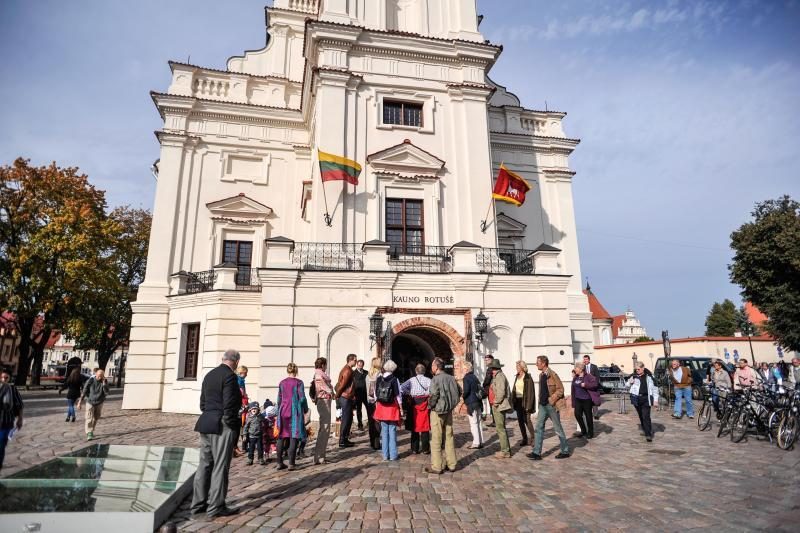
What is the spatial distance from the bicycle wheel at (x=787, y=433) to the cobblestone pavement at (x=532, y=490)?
195 millimetres

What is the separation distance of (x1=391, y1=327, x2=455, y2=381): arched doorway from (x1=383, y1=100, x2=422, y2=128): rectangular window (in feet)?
27.9

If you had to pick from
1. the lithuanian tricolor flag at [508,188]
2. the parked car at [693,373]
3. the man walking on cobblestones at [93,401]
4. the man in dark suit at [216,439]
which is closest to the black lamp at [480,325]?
the lithuanian tricolor flag at [508,188]

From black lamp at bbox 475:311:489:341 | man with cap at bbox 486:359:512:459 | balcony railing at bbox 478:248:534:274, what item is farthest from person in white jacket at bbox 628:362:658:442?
balcony railing at bbox 478:248:534:274

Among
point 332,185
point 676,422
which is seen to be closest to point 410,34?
point 332,185

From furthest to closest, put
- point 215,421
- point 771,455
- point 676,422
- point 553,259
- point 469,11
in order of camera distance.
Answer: point 469,11 → point 553,259 → point 676,422 → point 771,455 → point 215,421

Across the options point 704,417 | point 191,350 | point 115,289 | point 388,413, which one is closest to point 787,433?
point 704,417

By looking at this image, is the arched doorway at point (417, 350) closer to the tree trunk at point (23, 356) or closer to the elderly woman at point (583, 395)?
the elderly woman at point (583, 395)

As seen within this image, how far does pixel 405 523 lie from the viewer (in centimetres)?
511

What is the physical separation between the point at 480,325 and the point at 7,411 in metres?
10.7

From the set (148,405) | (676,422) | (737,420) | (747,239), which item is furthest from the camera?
(747,239)

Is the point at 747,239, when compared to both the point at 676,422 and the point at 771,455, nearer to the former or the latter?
the point at 676,422

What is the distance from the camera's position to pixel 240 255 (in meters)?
19.8

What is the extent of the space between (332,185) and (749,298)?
27.6 meters

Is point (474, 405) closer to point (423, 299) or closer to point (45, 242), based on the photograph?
point (423, 299)
